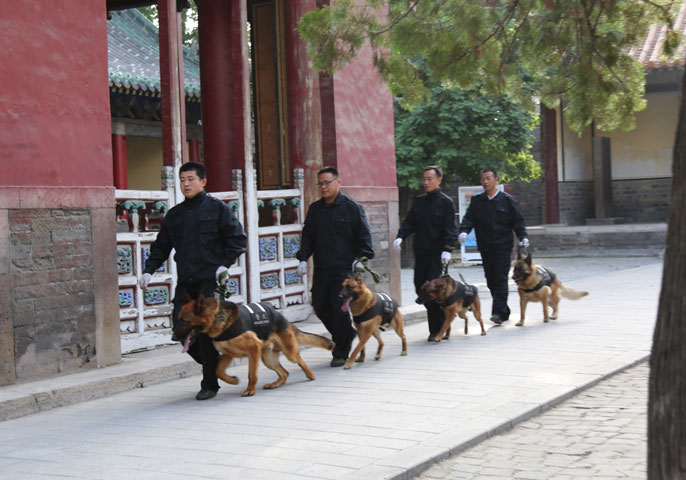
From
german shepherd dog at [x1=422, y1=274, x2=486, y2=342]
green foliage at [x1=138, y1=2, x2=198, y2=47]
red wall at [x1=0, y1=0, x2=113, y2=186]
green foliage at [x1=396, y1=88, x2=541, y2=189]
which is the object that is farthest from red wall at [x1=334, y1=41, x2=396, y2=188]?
green foliage at [x1=138, y1=2, x2=198, y2=47]

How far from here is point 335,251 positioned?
27.8 feet

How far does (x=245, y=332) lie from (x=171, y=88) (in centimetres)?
376

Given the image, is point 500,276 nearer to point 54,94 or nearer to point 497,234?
point 497,234

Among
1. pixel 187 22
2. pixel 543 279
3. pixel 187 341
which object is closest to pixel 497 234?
pixel 543 279

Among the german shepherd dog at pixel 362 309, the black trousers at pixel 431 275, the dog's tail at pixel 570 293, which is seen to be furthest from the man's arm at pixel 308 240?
the dog's tail at pixel 570 293

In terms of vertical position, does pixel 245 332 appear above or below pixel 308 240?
below

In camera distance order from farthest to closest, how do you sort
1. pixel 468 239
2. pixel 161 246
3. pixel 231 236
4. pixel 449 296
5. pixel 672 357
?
1. pixel 468 239
2. pixel 449 296
3. pixel 161 246
4. pixel 231 236
5. pixel 672 357

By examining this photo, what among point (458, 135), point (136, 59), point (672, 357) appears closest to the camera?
point (672, 357)

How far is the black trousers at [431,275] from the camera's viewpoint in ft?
32.4

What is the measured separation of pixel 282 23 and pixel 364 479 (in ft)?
28.4

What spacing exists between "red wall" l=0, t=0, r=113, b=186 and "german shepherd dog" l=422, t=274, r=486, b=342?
137 inches

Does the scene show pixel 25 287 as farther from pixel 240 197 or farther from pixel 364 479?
pixel 364 479

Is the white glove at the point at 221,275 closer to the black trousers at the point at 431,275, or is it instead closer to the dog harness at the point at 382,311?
the dog harness at the point at 382,311

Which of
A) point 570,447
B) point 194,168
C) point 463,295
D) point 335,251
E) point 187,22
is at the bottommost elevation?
point 570,447
